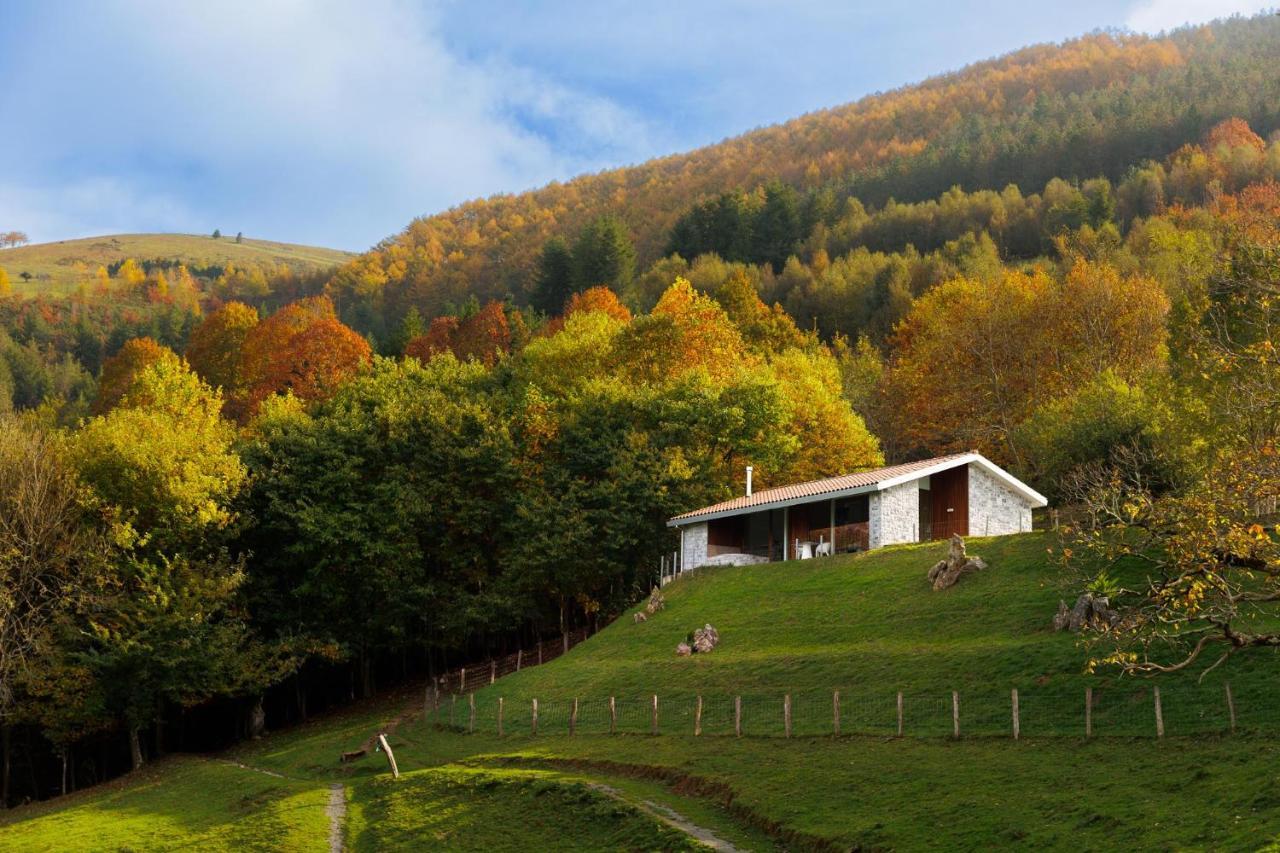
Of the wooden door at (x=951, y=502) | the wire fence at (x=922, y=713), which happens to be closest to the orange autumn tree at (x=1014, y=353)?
the wooden door at (x=951, y=502)

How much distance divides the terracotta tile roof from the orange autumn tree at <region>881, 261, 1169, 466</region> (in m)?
18.7

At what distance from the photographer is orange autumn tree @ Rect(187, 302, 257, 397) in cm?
9181

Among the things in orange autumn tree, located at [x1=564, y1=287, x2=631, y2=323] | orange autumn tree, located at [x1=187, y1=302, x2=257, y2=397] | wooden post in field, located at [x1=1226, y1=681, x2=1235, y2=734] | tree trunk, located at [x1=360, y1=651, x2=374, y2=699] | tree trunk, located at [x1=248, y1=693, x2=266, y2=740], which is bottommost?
tree trunk, located at [x1=248, y1=693, x2=266, y2=740]

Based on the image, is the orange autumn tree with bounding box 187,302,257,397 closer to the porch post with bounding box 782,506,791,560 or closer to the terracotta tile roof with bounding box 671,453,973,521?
the terracotta tile roof with bounding box 671,453,973,521

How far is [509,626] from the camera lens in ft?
183

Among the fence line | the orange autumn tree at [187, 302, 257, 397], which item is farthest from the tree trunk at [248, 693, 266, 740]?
the orange autumn tree at [187, 302, 257, 397]

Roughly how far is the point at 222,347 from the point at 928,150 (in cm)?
9548

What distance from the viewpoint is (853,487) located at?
4719 centimetres

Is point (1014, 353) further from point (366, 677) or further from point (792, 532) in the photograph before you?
point (366, 677)

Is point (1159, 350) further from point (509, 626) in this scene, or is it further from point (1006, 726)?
point (1006, 726)

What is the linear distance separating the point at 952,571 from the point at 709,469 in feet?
63.2

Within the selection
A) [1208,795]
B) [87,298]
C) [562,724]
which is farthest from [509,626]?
[87,298]

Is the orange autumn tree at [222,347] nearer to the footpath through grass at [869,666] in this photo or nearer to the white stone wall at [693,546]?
the white stone wall at [693,546]

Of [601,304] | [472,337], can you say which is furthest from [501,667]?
[472,337]
